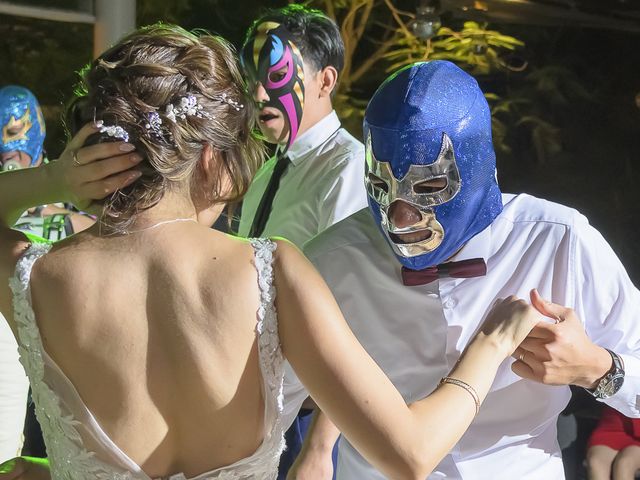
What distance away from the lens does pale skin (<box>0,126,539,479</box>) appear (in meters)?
1.35

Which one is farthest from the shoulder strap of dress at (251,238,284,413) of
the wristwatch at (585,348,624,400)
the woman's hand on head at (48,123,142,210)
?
the wristwatch at (585,348,624,400)

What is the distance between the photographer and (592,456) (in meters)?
3.60

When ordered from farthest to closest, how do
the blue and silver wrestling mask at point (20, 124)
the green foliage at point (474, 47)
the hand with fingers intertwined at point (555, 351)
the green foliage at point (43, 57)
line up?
the green foliage at point (43, 57)
the green foliage at point (474, 47)
the blue and silver wrestling mask at point (20, 124)
the hand with fingers intertwined at point (555, 351)

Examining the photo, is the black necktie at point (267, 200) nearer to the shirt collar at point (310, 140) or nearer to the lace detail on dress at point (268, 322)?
the shirt collar at point (310, 140)

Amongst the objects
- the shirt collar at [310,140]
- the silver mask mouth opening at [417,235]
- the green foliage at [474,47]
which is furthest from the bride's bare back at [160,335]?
the green foliage at [474,47]

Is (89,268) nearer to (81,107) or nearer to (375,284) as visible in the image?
(81,107)

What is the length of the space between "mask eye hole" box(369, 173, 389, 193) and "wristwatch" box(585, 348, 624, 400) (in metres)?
0.56

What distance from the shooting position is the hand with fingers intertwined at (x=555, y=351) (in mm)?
1673

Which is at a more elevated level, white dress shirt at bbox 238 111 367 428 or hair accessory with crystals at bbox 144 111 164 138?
hair accessory with crystals at bbox 144 111 164 138

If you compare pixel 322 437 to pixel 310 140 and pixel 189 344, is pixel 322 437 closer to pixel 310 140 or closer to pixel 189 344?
pixel 189 344

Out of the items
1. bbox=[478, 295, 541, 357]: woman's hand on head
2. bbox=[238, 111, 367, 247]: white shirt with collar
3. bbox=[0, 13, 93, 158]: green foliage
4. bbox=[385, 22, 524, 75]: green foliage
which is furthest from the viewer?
bbox=[0, 13, 93, 158]: green foliage

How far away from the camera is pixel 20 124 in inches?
159

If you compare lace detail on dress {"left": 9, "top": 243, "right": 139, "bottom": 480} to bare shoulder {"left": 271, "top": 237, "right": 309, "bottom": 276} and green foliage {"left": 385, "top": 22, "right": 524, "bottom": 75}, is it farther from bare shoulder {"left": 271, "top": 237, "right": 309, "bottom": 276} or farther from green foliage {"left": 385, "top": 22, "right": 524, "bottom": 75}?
green foliage {"left": 385, "top": 22, "right": 524, "bottom": 75}

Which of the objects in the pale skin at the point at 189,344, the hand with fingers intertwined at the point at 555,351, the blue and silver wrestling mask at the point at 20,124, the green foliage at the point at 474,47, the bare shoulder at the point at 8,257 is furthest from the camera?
the green foliage at the point at 474,47
